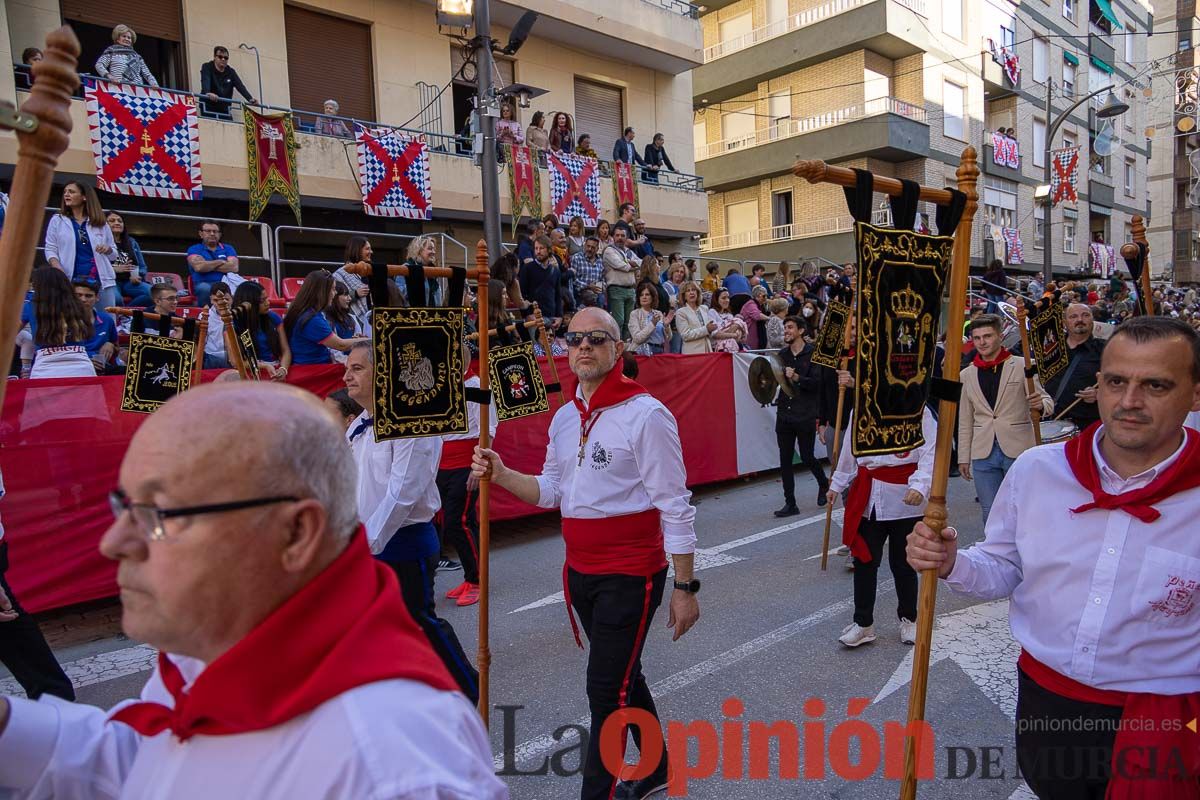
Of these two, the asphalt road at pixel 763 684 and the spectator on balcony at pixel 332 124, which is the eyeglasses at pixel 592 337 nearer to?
the asphalt road at pixel 763 684

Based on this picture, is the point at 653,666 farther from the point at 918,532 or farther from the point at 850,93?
the point at 850,93

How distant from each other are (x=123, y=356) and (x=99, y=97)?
495 centimetres

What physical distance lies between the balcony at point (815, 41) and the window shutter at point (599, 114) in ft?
30.3

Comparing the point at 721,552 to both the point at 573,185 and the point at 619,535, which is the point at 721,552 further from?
the point at 573,185

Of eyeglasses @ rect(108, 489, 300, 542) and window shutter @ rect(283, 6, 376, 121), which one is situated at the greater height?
window shutter @ rect(283, 6, 376, 121)

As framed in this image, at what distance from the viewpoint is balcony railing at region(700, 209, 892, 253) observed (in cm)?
2627

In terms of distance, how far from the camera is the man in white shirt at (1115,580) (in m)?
2.17

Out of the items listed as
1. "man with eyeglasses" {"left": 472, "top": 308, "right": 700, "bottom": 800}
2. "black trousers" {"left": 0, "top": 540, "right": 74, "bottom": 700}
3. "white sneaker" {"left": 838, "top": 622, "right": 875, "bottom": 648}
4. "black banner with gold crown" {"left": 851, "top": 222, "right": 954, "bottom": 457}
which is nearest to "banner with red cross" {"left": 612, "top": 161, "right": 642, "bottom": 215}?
"white sneaker" {"left": 838, "top": 622, "right": 875, "bottom": 648}

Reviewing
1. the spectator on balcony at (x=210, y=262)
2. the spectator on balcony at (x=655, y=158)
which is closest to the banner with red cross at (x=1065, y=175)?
the spectator on balcony at (x=655, y=158)

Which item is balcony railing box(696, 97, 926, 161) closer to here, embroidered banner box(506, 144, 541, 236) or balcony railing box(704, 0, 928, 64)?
balcony railing box(704, 0, 928, 64)

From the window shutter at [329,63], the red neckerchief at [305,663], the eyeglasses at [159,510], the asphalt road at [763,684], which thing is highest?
the window shutter at [329,63]

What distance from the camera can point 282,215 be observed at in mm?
13758

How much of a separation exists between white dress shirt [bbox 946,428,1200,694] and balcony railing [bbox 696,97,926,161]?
25856mm

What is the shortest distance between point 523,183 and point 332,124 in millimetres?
3425
